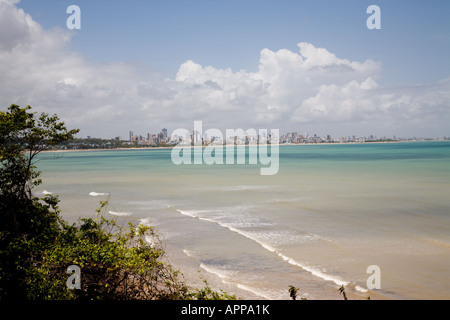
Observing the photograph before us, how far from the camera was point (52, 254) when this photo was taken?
7.54m

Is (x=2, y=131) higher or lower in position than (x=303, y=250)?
higher

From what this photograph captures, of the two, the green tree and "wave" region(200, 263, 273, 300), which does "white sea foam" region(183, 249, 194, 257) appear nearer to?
"wave" region(200, 263, 273, 300)

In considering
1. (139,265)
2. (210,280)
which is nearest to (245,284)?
(210,280)

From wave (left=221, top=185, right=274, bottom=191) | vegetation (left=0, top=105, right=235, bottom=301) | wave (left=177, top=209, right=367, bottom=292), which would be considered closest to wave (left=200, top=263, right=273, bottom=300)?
vegetation (left=0, top=105, right=235, bottom=301)

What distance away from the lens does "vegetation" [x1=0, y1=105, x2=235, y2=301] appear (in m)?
6.85

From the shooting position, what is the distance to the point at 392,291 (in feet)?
27.1

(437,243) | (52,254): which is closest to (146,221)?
(52,254)

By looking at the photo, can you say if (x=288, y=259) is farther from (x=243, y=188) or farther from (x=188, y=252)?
(x=243, y=188)

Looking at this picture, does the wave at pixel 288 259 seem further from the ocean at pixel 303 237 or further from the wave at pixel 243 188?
the wave at pixel 243 188
